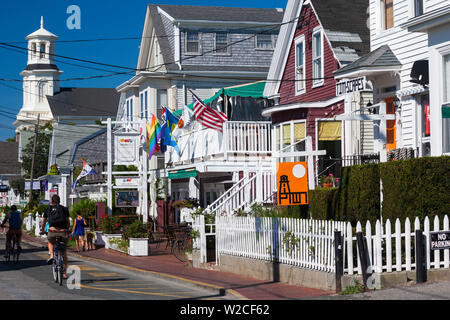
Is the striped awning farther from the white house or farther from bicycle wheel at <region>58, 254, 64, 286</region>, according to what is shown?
bicycle wheel at <region>58, 254, 64, 286</region>

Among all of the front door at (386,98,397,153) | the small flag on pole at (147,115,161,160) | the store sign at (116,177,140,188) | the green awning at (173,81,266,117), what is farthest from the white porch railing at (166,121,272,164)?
the front door at (386,98,397,153)

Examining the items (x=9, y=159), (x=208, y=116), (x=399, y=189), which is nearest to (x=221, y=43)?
(x=208, y=116)

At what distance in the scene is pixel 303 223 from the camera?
15.1 metres

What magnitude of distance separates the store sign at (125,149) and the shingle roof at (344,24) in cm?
997

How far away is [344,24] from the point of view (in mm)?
26266

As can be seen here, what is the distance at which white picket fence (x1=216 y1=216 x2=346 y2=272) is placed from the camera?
563 inches

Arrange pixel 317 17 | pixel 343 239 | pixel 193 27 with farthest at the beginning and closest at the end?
pixel 193 27 → pixel 317 17 → pixel 343 239

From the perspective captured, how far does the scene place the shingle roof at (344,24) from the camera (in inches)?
1015

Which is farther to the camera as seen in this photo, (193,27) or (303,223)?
(193,27)

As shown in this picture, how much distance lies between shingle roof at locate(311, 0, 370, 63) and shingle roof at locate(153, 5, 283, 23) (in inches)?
580

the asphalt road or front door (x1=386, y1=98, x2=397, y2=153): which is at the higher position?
front door (x1=386, y1=98, x2=397, y2=153)
